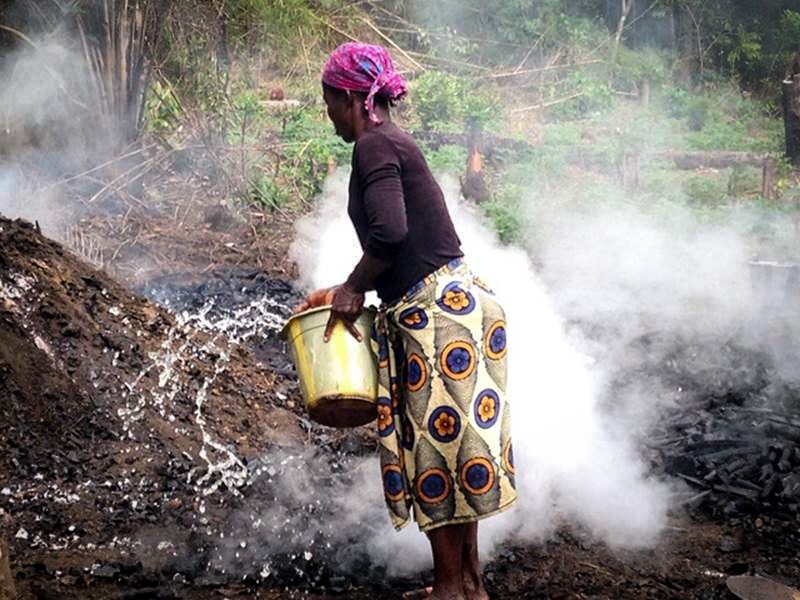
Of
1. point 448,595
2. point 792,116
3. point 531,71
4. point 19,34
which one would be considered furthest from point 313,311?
point 531,71

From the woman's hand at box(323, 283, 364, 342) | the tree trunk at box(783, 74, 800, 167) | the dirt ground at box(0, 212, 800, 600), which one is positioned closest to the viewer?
the woman's hand at box(323, 283, 364, 342)

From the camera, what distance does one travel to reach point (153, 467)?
Answer: 436 centimetres

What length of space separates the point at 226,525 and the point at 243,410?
1.07m

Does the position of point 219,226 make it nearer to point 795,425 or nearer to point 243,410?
point 243,410

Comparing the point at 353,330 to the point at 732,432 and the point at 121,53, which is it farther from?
the point at 121,53

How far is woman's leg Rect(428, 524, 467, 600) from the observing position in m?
3.25

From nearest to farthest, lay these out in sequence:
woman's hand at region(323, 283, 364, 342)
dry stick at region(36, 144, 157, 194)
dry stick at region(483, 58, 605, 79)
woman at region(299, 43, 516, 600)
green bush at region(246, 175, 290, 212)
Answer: woman at region(299, 43, 516, 600), woman's hand at region(323, 283, 364, 342), dry stick at region(36, 144, 157, 194), green bush at region(246, 175, 290, 212), dry stick at region(483, 58, 605, 79)

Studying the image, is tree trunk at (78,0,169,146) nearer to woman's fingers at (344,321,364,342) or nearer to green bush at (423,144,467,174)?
green bush at (423,144,467,174)

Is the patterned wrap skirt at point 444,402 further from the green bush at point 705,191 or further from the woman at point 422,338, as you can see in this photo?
the green bush at point 705,191

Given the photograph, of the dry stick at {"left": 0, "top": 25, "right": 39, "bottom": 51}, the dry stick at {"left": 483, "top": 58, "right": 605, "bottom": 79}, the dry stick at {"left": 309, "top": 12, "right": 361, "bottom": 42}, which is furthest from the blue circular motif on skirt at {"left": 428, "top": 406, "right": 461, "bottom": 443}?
the dry stick at {"left": 483, "top": 58, "right": 605, "bottom": 79}

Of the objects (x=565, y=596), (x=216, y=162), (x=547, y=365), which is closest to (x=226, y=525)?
(x=565, y=596)

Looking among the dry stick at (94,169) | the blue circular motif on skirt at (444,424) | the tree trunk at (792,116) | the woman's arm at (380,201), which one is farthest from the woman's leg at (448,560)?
the tree trunk at (792,116)

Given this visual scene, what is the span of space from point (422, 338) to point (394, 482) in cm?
57

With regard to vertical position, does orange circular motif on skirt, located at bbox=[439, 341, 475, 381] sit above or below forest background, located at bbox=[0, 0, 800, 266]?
below
